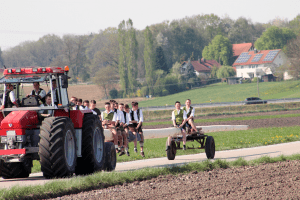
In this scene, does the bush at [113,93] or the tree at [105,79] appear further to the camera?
the tree at [105,79]

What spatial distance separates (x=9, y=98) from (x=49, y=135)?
1.88 metres

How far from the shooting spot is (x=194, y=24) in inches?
5468

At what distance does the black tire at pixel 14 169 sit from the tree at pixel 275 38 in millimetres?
120436

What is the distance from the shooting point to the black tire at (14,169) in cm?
992

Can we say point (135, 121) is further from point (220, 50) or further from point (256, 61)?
point (220, 50)

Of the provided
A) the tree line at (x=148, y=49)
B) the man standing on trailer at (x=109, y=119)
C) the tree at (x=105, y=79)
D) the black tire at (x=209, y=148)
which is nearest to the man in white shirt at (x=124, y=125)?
the man standing on trailer at (x=109, y=119)

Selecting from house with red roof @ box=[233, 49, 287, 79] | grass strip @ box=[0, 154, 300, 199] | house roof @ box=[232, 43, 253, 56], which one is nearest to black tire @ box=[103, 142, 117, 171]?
grass strip @ box=[0, 154, 300, 199]

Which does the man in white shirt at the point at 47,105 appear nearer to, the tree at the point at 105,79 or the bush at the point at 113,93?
the bush at the point at 113,93

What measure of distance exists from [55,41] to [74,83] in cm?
2496

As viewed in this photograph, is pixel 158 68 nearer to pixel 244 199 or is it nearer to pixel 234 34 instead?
pixel 234 34

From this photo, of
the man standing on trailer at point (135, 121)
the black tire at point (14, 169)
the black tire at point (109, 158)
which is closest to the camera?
the black tire at point (14, 169)

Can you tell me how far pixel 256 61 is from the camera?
111750 millimetres

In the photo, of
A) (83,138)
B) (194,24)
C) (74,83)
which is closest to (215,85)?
(74,83)

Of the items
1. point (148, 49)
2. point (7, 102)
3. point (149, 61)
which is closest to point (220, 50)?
point (148, 49)
